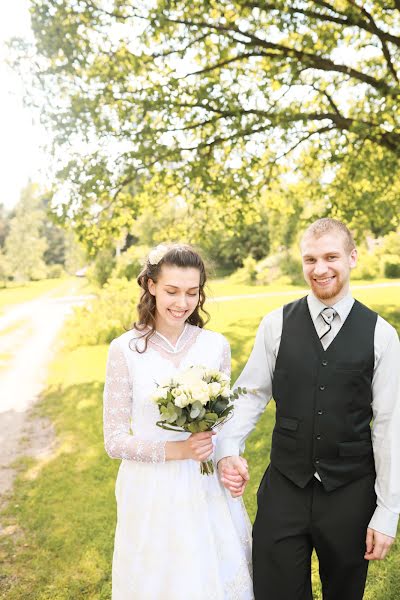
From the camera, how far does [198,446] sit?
2934 millimetres

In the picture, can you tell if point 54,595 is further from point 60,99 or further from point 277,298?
point 277,298

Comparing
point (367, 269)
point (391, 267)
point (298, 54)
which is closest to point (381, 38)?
point (298, 54)

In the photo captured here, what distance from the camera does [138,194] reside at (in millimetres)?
11484

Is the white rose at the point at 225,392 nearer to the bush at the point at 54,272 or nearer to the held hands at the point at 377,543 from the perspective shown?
the held hands at the point at 377,543

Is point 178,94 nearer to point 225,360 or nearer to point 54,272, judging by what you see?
point 225,360

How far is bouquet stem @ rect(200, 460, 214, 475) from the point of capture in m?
3.06

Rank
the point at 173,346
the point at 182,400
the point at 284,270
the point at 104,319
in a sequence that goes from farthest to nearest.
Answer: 1. the point at 284,270
2. the point at 104,319
3. the point at 173,346
4. the point at 182,400

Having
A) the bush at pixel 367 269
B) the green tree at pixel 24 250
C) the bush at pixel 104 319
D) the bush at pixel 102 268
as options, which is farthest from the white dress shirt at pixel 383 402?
the green tree at pixel 24 250

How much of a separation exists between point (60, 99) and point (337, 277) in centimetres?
910

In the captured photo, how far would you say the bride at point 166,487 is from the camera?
3027mm

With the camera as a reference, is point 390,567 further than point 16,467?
No

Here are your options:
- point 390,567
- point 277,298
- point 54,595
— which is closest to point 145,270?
point 54,595

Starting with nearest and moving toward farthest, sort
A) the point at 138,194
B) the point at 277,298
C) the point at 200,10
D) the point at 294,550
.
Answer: the point at 294,550 → the point at 200,10 → the point at 138,194 → the point at 277,298

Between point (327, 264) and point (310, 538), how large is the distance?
1523 mm
